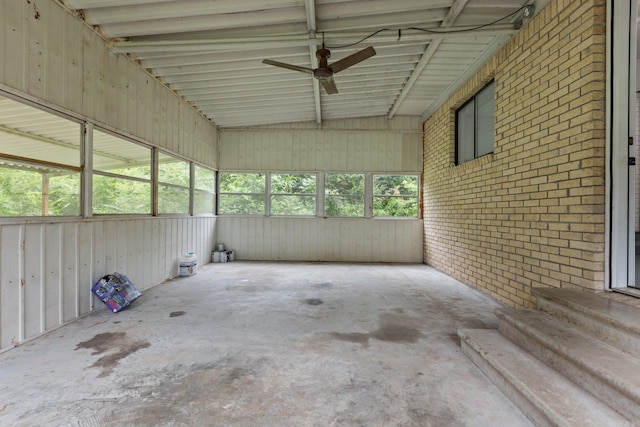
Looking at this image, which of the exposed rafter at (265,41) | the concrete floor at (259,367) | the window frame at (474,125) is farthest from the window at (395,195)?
the exposed rafter at (265,41)

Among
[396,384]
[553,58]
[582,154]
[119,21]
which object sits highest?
[119,21]

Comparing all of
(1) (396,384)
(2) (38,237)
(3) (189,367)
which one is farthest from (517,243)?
(2) (38,237)

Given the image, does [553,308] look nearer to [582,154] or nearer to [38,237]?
[582,154]

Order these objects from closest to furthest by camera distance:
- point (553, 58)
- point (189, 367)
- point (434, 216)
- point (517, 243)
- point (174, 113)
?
1. point (189, 367)
2. point (553, 58)
3. point (517, 243)
4. point (174, 113)
5. point (434, 216)

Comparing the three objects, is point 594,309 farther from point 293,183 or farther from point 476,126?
point 293,183

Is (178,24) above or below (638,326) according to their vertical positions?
above

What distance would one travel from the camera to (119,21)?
11.4ft

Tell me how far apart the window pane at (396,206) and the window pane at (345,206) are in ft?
1.32

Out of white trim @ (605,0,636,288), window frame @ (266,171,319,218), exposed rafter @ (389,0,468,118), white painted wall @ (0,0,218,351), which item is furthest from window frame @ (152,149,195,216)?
white trim @ (605,0,636,288)

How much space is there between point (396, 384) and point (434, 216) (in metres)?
5.18

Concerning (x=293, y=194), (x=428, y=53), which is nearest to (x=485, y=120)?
(x=428, y=53)

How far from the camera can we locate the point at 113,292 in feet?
11.8

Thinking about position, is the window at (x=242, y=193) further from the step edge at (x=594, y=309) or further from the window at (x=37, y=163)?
the step edge at (x=594, y=309)

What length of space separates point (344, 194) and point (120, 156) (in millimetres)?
5045
